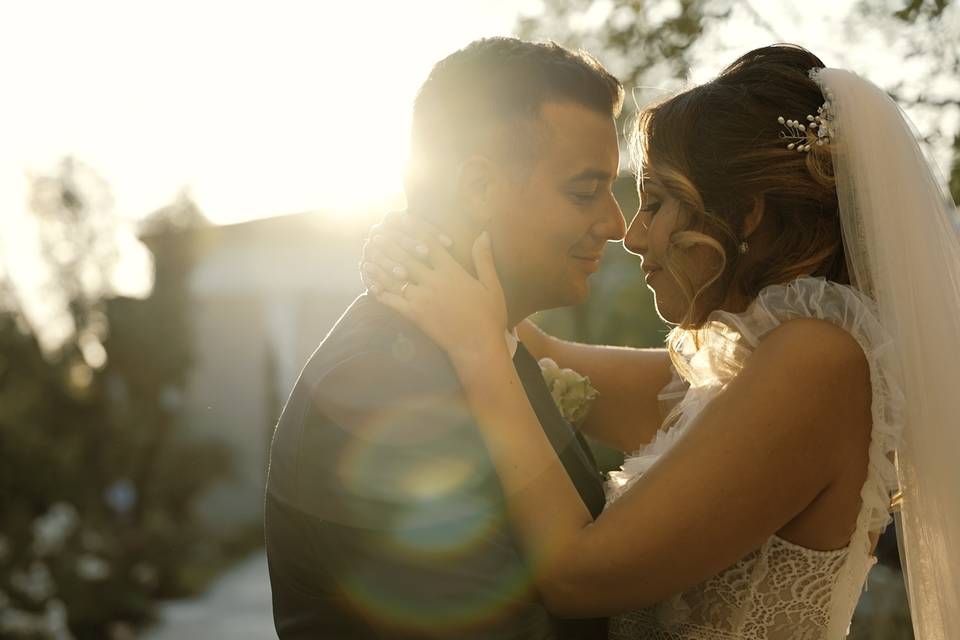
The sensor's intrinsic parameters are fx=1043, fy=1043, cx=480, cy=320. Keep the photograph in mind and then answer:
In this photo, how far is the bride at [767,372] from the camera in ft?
8.50

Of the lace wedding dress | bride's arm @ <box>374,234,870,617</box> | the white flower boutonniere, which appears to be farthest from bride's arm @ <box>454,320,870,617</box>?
the white flower boutonniere

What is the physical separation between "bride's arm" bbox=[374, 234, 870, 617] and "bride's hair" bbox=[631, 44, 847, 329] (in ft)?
1.30

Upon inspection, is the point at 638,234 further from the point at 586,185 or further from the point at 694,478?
the point at 694,478

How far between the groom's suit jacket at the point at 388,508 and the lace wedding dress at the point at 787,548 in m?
0.50

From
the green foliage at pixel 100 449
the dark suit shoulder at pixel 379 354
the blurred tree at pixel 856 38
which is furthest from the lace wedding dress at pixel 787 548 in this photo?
the green foliage at pixel 100 449

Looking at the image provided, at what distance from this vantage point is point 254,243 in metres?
22.8

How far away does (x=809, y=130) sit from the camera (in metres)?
2.94

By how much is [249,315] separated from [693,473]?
21.9 metres

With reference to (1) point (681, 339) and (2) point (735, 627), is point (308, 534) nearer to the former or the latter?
(2) point (735, 627)

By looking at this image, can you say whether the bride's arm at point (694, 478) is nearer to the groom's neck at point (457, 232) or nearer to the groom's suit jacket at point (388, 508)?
the groom's suit jacket at point (388, 508)

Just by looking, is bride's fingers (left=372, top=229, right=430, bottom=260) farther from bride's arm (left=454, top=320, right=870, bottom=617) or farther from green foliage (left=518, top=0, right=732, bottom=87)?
green foliage (left=518, top=0, right=732, bottom=87)

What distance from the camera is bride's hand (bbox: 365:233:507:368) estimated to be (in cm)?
274

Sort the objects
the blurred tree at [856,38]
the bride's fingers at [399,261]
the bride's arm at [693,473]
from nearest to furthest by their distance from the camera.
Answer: the bride's arm at [693,473]
the bride's fingers at [399,261]
the blurred tree at [856,38]

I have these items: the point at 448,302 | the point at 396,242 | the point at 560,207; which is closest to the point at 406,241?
the point at 396,242
